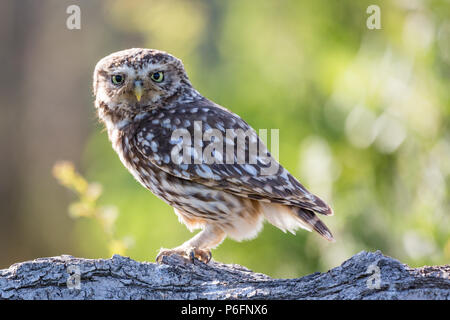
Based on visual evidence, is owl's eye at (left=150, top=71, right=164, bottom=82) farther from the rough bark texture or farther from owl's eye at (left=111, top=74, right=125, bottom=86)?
the rough bark texture

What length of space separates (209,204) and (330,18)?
2.96 metres

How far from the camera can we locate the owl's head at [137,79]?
4371 millimetres

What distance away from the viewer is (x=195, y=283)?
11.4ft

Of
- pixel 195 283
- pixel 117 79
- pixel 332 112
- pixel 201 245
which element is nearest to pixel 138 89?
pixel 117 79

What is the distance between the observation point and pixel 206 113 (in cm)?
433

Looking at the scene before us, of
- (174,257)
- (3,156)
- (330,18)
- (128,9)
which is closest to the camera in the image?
(174,257)

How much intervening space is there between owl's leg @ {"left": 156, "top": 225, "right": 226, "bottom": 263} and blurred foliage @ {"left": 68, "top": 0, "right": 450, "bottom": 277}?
1.48 metres

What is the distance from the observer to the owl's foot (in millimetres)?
3909

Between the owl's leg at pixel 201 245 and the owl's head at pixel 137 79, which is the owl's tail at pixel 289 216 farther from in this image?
the owl's head at pixel 137 79

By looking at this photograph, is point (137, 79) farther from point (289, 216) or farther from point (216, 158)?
point (289, 216)

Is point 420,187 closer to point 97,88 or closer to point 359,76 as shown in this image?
point 359,76

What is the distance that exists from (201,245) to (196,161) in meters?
0.57
